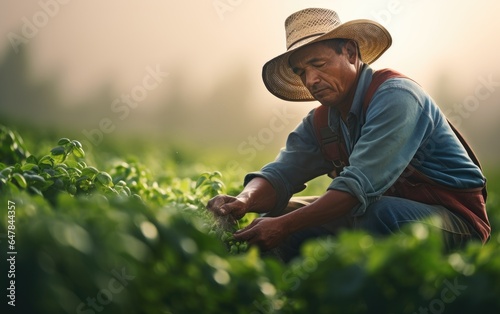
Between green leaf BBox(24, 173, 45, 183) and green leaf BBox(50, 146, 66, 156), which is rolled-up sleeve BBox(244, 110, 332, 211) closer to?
green leaf BBox(50, 146, 66, 156)

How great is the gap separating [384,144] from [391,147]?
0.13 feet

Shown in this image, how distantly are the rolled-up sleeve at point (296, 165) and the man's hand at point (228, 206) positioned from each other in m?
0.34

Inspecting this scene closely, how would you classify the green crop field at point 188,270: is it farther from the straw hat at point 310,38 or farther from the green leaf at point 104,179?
the straw hat at point 310,38

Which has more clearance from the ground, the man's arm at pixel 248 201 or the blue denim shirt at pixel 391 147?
the blue denim shirt at pixel 391 147

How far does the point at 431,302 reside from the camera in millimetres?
2137

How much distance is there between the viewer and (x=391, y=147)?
11.1ft

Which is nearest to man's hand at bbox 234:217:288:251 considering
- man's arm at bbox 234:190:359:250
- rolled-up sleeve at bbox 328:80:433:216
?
man's arm at bbox 234:190:359:250

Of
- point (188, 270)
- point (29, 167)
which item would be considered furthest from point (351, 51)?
point (188, 270)

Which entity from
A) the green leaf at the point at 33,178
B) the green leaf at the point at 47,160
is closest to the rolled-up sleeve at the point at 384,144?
the green leaf at the point at 33,178

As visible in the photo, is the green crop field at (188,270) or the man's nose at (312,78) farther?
the man's nose at (312,78)

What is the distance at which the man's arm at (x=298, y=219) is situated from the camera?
333 cm

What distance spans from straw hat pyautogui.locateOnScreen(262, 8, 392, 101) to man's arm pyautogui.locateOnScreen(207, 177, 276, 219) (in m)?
0.69

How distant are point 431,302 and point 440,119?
1773mm

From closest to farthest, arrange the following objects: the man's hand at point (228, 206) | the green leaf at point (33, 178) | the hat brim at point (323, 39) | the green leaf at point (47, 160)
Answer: the green leaf at point (33, 178)
the green leaf at point (47, 160)
the man's hand at point (228, 206)
the hat brim at point (323, 39)
